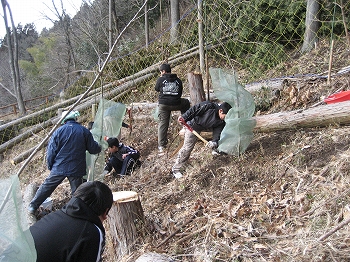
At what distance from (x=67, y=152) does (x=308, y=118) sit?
125 inches

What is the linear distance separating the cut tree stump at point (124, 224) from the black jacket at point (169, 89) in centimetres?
243

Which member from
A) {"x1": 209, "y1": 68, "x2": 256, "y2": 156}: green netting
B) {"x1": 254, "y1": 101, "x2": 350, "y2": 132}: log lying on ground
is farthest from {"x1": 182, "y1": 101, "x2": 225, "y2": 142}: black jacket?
{"x1": 254, "y1": 101, "x2": 350, "y2": 132}: log lying on ground

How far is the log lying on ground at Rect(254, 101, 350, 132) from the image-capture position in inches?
167

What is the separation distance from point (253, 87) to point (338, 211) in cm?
326

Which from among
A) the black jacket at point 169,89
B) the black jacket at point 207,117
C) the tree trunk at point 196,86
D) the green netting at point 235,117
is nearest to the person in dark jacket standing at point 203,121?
the black jacket at point 207,117

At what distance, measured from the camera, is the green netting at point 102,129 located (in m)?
5.12

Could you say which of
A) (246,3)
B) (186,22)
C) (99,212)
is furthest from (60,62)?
(99,212)

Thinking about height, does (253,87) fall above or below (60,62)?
below

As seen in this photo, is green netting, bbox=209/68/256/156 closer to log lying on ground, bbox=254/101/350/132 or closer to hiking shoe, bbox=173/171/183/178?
log lying on ground, bbox=254/101/350/132

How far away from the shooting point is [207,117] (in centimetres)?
475

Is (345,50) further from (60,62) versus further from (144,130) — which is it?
(60,62)

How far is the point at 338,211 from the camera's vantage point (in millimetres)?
2996

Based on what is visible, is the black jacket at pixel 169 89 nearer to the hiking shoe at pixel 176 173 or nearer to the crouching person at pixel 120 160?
the crouching person at pixel 120 160

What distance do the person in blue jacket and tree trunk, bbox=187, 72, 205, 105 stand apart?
5.99 feet
